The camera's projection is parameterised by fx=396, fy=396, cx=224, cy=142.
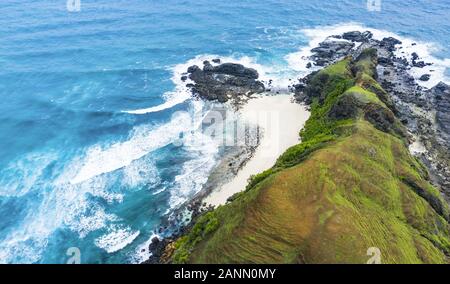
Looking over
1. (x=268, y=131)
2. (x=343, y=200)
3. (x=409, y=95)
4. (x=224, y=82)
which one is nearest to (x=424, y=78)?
(x=409, y=95)

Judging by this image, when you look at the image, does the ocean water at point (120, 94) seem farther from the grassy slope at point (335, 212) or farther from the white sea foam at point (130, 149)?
the grassy slope at point (335, 212)

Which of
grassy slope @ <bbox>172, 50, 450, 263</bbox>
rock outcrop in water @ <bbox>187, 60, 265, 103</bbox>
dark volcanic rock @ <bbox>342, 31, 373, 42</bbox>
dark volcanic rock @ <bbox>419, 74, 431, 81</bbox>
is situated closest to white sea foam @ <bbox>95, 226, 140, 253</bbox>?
grassy slope @ <bbox>172, 50, 450, 263</bbox>

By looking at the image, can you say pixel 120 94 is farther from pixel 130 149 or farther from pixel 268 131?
pixel 268 131

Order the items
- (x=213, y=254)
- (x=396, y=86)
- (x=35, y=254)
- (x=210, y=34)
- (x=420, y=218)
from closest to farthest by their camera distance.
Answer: (x=213, y=254) → (x=420, y=218) → (x=35, y=254) → (x=396, y=86) → (x=210, y=34)

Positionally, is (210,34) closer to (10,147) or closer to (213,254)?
(10,147)

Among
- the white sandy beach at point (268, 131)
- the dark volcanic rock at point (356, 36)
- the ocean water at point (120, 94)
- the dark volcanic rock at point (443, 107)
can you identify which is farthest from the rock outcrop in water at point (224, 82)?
the dark volcanic rock at point (443, 107)

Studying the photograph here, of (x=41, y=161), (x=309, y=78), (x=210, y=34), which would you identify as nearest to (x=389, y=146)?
(x=309, y=78)
